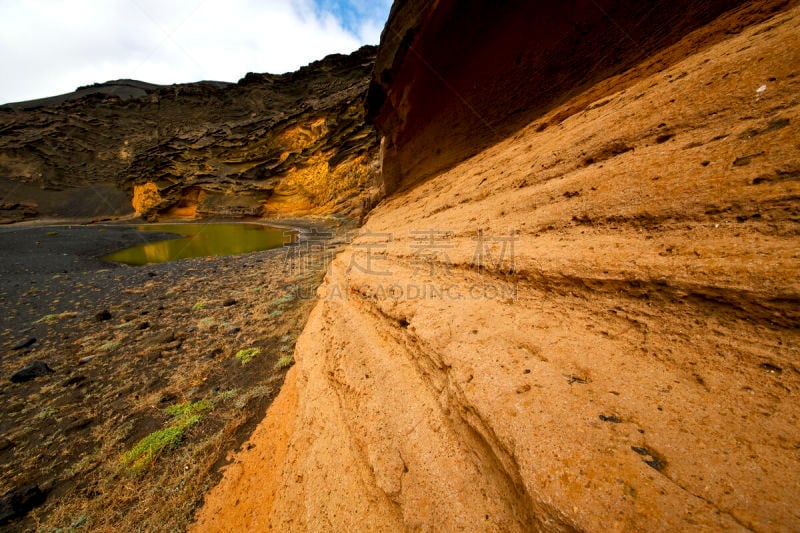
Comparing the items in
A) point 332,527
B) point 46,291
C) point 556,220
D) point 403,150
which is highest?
point 403,150

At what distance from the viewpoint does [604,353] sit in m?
A: 1.33

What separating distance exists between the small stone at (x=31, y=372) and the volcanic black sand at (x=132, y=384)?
0.08 meters

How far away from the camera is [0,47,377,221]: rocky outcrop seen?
23.9 m

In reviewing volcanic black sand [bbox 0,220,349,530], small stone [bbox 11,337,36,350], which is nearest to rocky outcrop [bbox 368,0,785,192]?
volcanic black sand [bbox 0,220,349,530]

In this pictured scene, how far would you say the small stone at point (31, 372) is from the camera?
3.66m

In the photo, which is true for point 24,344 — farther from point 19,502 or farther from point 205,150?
point 205,150

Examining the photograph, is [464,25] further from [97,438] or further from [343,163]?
[343,163]

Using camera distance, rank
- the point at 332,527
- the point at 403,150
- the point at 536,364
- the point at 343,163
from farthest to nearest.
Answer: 1. the point at 343,163
2. the point at 403,150
3. the point at 332,527
4. the point at 536,364

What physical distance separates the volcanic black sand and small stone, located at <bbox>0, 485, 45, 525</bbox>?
0.05 m

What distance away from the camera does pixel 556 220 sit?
217cm

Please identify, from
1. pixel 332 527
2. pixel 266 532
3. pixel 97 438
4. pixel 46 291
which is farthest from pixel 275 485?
pixel 46 291

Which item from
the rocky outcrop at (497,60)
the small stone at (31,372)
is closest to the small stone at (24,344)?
the small stone at (31,372)

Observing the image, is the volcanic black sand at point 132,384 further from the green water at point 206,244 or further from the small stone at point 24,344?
the green water at point 206,244

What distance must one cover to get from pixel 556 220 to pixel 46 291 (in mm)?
12652
